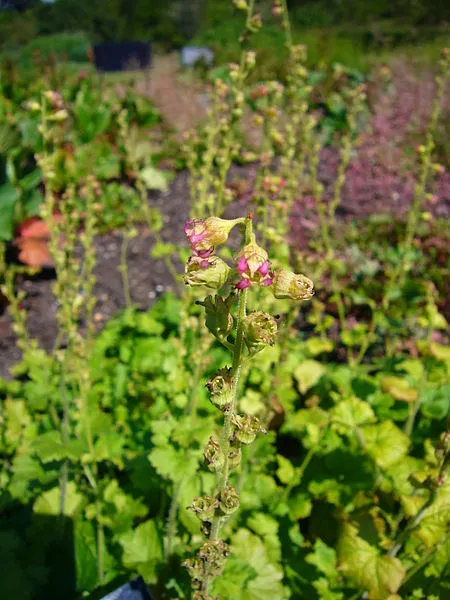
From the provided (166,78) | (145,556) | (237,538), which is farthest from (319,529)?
(166,78)

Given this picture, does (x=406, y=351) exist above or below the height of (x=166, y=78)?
below

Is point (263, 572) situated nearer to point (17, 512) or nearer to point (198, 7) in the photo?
point (17, 512)

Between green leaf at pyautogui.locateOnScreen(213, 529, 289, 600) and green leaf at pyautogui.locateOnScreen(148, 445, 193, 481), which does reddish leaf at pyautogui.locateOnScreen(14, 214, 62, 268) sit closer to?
green leaf at pyautogui.locateOnScreen(148, 445, 193, 481)

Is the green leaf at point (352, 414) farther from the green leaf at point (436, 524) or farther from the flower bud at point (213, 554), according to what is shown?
the flower bud at point (213, 554)

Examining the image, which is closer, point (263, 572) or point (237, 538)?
point (263, 572)

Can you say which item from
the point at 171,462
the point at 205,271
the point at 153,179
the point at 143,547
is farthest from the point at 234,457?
the point at 153,179

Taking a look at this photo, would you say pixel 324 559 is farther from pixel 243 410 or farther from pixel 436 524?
pixel 243 410
